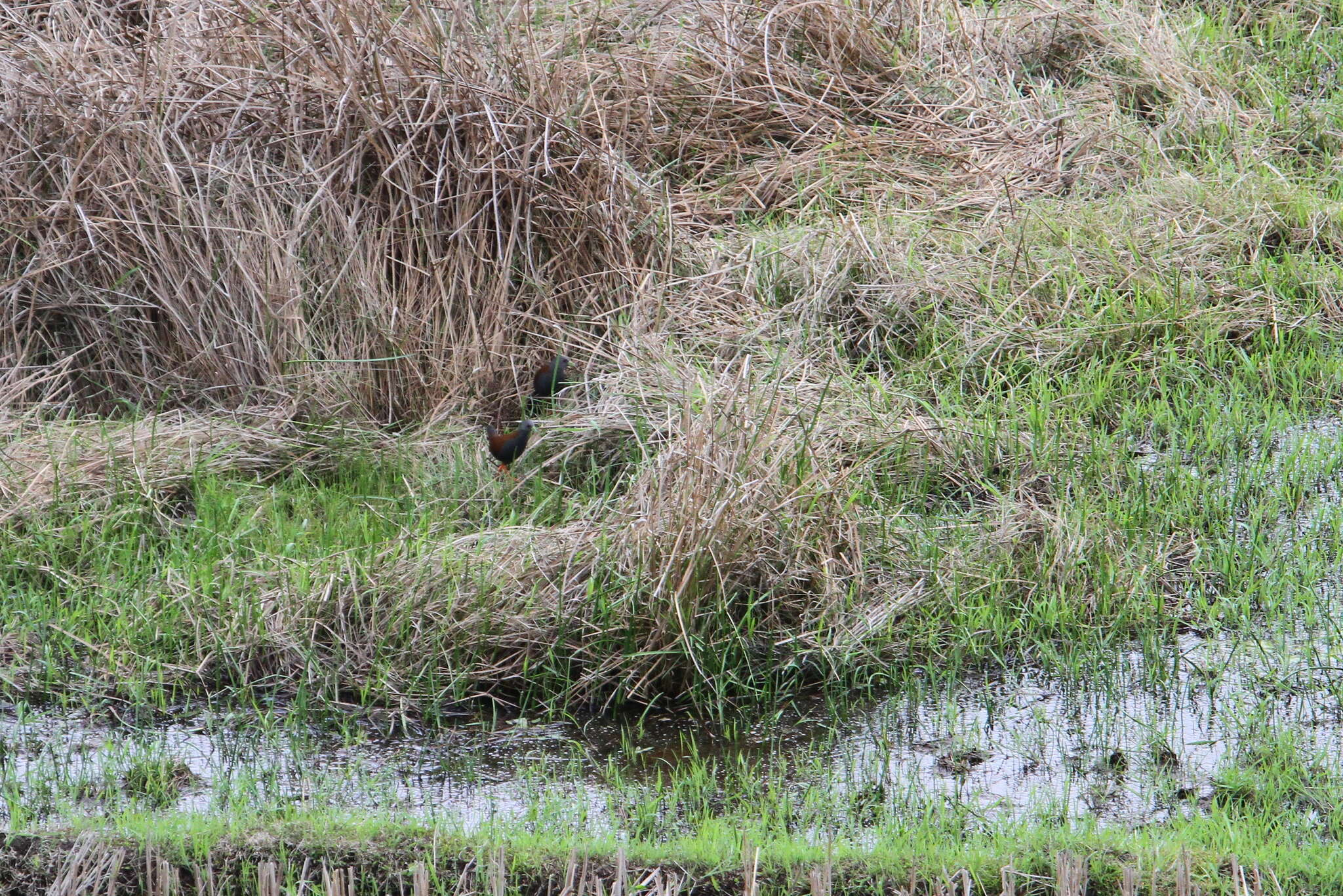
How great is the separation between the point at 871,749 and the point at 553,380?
2.13 meters

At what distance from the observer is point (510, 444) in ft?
17.2

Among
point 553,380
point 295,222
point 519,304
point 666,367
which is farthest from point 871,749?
point 295,222

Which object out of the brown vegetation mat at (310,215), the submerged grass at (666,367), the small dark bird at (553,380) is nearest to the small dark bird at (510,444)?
the submerged grass at (666,367)

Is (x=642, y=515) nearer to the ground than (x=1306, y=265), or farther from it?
nearer to the ground

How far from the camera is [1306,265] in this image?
6.29 meters

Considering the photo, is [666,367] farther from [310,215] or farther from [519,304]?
[310,215]

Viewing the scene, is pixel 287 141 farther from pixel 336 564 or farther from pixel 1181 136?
pixel 1181 136

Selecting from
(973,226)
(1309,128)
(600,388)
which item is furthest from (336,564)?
(1309,128)

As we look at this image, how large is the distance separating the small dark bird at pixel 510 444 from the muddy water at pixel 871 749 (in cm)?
127

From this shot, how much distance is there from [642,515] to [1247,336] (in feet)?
9.55

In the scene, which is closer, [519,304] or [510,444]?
[510,444]

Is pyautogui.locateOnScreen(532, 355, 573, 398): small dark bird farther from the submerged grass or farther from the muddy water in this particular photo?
the muddy water

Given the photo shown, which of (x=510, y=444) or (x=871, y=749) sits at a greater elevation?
(x=510, y=444)

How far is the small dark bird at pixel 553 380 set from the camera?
5629 mm
